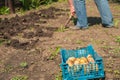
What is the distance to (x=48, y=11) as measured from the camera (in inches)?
362

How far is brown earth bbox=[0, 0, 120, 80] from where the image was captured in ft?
17.4

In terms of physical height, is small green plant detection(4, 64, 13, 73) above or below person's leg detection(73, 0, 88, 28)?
below

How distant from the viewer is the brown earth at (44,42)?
5.29 metres

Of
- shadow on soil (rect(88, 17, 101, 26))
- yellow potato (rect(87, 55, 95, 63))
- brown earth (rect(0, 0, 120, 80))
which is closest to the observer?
yellow potato (rect(87, 55, 95, 63))

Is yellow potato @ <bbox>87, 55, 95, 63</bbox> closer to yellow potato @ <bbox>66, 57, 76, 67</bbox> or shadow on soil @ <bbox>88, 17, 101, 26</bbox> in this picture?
yellow potato @ <bbox>66, 57, 76, 67</bbox>

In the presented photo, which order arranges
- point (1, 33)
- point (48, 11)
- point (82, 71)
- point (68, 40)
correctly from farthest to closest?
point (48, 11) → point (1, 33) → point (68, 40) → point (82, 71)

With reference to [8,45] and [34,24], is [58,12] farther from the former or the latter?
[8,45]

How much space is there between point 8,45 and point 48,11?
288 cm

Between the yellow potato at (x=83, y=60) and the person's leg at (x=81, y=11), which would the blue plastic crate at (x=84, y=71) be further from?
the person's leg at (x=81, y=11)

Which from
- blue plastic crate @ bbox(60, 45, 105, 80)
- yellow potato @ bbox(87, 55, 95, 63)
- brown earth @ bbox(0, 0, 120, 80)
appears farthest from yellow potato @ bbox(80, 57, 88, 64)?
brown earth @ bbox(0, 0, 120, 80)

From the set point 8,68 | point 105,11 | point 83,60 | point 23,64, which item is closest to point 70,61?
point 83,60

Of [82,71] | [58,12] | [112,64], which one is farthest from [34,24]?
[82,71]

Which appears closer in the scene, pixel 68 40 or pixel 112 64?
pixel 112 64

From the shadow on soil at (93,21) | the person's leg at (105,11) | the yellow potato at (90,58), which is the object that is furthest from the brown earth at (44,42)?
the yellow potato at (90,58)
